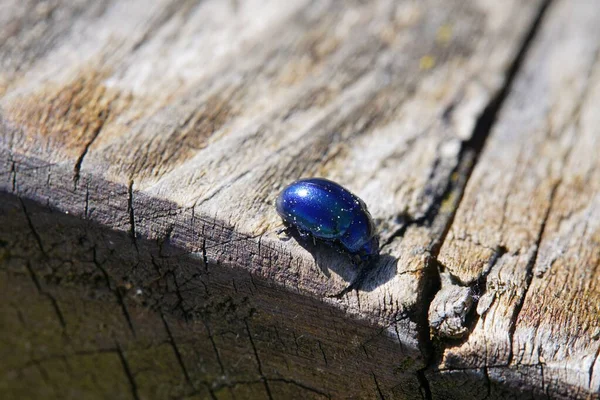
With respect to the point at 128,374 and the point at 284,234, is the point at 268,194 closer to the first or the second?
the point at 284,234

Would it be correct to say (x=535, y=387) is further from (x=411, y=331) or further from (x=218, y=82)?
(x=218, y=82)

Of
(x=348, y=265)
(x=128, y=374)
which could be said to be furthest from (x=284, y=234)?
(x=128, y=374)

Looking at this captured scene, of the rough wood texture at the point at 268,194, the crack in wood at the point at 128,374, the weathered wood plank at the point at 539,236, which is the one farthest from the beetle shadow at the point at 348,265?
the crack in wood at the point at 128,374

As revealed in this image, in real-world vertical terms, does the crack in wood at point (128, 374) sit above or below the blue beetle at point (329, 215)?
below

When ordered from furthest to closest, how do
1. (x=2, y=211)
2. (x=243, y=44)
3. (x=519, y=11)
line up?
(x=519, y=11)
(x=243, y=44)
(x=2, y=211)

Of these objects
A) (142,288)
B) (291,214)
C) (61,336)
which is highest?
(291,214)

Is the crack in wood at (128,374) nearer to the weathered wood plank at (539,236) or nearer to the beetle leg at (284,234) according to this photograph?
the beetle leg at (284,234)

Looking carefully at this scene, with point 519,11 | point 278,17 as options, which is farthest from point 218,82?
point 519,11

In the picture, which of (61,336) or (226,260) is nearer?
(226,260)
